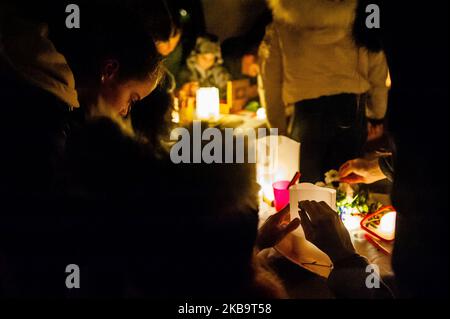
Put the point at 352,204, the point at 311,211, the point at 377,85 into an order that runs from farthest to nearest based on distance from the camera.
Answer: the point at 377,85, the point at 352,204, the point at 311,211

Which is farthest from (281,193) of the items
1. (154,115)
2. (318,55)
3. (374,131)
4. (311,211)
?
(374,131)

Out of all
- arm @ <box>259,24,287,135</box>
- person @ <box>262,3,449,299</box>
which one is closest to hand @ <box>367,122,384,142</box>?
arm @ <box>259,24,287,135</box>

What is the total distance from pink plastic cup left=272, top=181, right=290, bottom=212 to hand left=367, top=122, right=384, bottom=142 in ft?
5.20

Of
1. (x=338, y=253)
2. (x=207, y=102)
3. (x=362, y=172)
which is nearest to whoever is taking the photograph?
(x=338, y=253)

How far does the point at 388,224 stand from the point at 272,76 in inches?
59.1

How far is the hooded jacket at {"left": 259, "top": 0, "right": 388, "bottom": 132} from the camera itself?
2.45m

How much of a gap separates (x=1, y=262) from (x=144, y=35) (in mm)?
788

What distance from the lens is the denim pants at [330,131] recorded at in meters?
2.61

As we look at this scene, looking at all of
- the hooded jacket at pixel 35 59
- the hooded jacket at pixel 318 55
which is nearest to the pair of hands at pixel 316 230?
the hooded jacket at pixel 35 59

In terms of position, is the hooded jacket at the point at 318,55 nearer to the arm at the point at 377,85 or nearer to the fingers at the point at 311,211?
the arm at the point at 377,85

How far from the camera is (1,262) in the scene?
1327 millimetres

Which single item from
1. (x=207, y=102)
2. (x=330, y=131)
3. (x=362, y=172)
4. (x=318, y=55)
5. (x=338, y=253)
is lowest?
(x=338, y=253)

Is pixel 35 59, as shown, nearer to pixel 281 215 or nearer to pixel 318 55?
pixel 281 215

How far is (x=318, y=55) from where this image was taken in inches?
101
